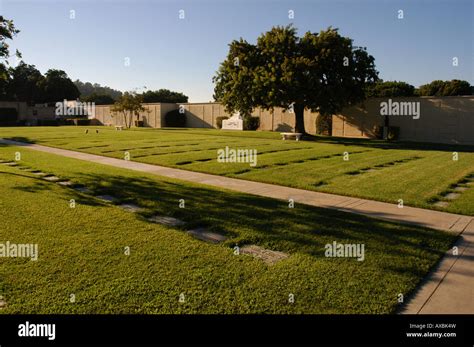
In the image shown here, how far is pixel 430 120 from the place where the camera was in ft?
95.3

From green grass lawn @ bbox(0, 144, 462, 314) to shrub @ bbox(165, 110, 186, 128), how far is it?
43466 mm

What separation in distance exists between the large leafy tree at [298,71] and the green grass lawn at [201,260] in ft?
63.7

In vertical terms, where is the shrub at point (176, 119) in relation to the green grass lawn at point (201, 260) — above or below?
above

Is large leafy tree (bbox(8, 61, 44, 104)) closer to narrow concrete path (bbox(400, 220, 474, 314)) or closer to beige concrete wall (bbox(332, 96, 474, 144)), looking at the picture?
beige concrete wall (bbox(332, 96, 474, 144))

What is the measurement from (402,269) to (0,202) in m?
7.84

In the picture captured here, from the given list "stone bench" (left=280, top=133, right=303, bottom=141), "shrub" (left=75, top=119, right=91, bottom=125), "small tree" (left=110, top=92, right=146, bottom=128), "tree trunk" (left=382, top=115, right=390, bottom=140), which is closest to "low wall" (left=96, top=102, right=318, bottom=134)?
"small tree" (left=110, top=92, right=146, bottom=128)

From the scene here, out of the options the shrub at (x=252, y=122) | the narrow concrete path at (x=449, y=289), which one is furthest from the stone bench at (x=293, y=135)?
the narrow concrete path at (x=449, y=289)

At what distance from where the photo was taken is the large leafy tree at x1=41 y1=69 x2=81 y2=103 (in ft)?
262

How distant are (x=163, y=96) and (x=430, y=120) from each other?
74.5 meters

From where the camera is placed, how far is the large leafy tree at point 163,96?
8911 cm
